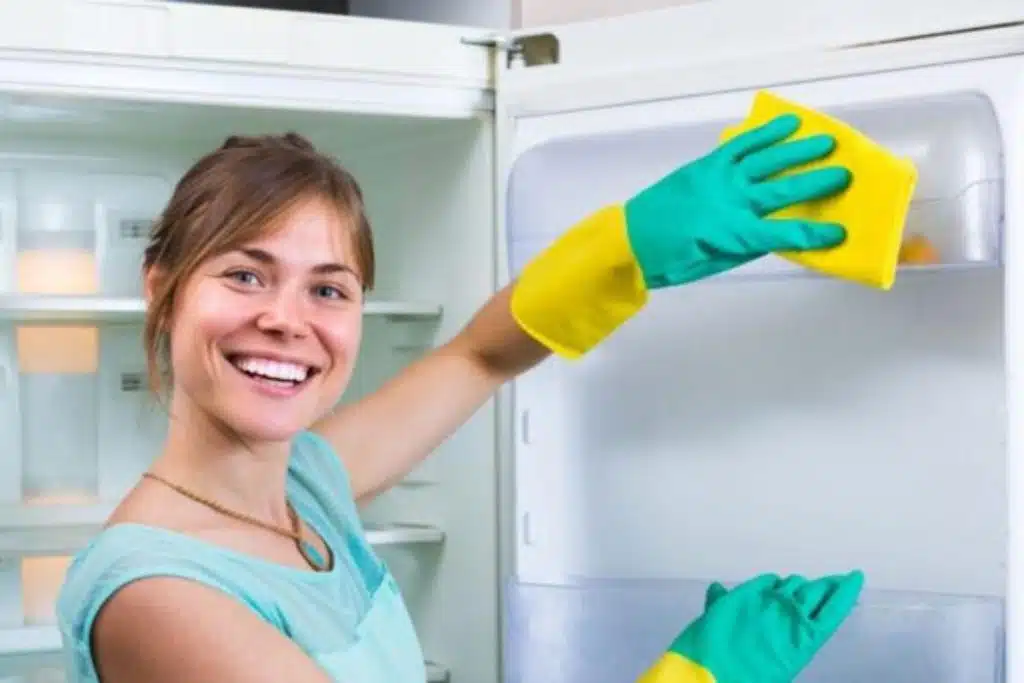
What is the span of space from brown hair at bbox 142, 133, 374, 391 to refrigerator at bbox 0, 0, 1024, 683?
48cm

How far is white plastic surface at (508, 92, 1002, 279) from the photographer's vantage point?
151 centimetres

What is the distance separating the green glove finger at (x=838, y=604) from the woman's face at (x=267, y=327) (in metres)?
0.45

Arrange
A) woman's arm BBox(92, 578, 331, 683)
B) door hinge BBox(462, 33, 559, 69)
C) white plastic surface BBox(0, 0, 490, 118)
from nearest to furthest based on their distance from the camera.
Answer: woman's arm BBox(92, 578, 331, 683), white plastic surface BBox(0, 0, 490, 118), door hinge BBox(462, 33, 559, 69)

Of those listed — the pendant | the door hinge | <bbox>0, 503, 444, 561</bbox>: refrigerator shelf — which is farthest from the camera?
<bbox>0, 503, 444, 561</bbox>: refrigerator shelf

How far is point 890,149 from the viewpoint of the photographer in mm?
1580

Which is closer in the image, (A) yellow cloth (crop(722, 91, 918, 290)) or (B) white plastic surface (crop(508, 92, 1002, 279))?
(A) yellow cloth (crop(722, 91, 918, 290))

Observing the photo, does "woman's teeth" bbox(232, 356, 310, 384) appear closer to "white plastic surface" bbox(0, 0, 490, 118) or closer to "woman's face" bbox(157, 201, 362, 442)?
"woman's face" bbox(157, 201, 362, 442)

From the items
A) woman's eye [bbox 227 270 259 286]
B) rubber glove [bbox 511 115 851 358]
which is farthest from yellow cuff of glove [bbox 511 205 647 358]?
woman's eye [bbox 227 270 259 286]

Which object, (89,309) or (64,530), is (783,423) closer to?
(89,309)

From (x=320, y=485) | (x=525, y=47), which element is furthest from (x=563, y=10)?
(x=320, y=485)

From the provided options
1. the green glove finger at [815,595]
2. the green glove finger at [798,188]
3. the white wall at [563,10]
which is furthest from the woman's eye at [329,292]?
the white wall at [563,10]

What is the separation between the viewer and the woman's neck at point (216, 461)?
1.28 metres

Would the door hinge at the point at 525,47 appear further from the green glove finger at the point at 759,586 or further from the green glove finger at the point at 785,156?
the green glove finger at the point at 759,586

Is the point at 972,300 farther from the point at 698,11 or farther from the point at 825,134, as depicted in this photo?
the point at 698,11
